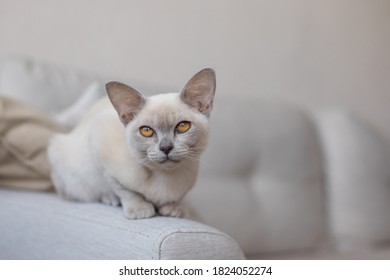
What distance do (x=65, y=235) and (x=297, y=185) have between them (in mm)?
1065

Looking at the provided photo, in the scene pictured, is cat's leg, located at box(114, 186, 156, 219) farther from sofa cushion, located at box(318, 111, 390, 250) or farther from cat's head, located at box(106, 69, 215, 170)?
sofa cushion, located at box(318, 111, 390, 250)

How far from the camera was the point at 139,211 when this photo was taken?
0.81m

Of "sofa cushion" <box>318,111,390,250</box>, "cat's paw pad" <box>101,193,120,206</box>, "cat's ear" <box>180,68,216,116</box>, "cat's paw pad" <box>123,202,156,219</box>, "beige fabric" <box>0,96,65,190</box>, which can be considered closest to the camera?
"cat's ear" <box>180,68,216,116</box>

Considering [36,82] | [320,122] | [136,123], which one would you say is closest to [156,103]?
[136,123]

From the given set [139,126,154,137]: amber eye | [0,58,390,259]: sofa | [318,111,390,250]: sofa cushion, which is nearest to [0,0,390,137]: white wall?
[0,58,390,259]: sofa

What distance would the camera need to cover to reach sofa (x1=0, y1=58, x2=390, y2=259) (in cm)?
96

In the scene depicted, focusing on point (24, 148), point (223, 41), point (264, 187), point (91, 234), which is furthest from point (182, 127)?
point (264, 187)

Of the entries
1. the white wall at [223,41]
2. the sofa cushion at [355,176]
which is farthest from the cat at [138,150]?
the sofa cushion at [355,176]

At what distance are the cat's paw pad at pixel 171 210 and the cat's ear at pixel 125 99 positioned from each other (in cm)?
19

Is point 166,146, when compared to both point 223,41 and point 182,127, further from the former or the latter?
point 223,41

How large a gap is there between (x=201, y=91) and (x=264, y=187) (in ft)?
3.39

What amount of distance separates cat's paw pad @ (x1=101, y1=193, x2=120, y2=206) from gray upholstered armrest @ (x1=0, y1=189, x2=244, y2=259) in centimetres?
2
